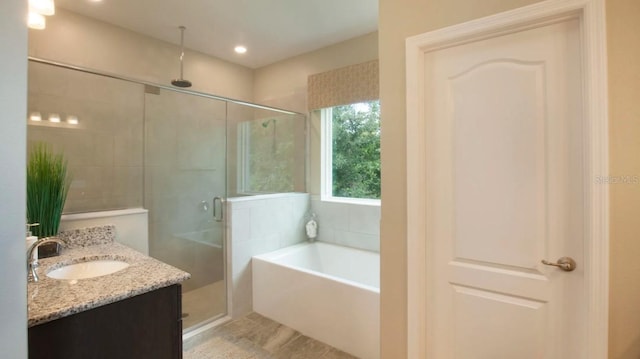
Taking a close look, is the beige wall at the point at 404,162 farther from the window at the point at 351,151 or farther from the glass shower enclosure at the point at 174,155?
the glass shower enclosure at the point at 174,155

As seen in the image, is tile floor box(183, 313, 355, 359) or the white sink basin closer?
the white sink basin

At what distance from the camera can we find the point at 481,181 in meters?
1.48

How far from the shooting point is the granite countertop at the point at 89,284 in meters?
1.08

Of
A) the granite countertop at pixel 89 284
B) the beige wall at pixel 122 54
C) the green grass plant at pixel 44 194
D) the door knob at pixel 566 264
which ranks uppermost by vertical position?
the beige wall at pixel 122 54

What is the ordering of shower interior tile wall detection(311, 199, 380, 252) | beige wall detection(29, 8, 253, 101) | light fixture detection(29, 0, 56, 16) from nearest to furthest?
1. light fixture detection(29, 0, 56, 16)
2. beige wall detection(29, 8, 253, 101)
3. shower interior tile wall detection(311, 199, 380, 252)

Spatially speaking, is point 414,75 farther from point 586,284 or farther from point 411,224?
point 586,284

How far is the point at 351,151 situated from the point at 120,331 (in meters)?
2.55

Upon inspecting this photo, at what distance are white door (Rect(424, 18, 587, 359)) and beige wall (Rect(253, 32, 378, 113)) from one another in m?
1.59

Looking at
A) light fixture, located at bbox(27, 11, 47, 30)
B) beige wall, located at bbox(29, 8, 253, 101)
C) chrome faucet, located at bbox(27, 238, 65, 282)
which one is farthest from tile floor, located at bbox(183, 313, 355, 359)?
beige wall, located at bbox(29, 8, 253, 101)

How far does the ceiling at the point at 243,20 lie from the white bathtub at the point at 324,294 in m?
2.24

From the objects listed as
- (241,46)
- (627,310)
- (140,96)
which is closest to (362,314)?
(627,310)

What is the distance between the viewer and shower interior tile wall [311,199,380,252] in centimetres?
299

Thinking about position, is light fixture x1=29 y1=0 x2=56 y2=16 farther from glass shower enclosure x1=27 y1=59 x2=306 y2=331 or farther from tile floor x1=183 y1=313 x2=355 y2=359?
tile floor x1=183 y1=313 x2=355 y2=359

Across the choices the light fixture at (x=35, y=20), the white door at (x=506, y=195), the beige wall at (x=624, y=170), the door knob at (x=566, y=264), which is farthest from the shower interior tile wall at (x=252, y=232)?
the beige wall at (x=624, y=170)
